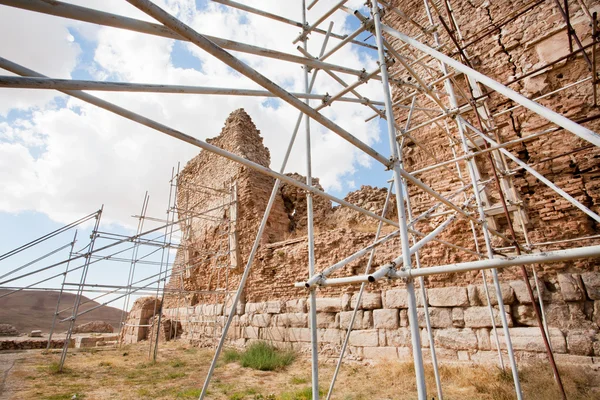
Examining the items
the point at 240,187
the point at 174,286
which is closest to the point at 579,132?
the point at 240,187

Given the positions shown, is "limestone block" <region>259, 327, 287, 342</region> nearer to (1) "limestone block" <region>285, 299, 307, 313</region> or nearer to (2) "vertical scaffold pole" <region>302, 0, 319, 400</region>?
(1) "limestone block" <region>285, 299, 307, 313</region>

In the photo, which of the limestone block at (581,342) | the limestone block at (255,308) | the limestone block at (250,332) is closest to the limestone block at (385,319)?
the limestone block at (581,342)

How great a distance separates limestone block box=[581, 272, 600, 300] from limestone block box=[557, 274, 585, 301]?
5cm

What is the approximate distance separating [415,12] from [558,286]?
254 inches

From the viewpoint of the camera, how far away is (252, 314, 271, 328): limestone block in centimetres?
786

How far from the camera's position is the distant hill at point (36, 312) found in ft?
84.8

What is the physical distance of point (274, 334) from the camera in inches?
300

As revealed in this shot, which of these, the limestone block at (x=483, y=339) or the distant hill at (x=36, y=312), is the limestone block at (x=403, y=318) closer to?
the limestone block at (x=483, y=339)

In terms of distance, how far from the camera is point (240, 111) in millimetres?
12625

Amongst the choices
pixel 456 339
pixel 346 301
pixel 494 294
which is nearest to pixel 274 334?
pixel 346 301

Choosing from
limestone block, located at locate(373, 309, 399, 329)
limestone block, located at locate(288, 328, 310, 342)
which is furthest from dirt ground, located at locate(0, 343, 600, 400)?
limestone block, located at locate(373, 309, 399, 329)

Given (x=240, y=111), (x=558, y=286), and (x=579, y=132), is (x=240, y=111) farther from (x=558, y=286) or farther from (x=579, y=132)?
(x=579, y=132)

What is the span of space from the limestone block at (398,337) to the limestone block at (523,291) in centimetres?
182

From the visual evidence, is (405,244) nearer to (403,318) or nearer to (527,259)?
(527,259)
